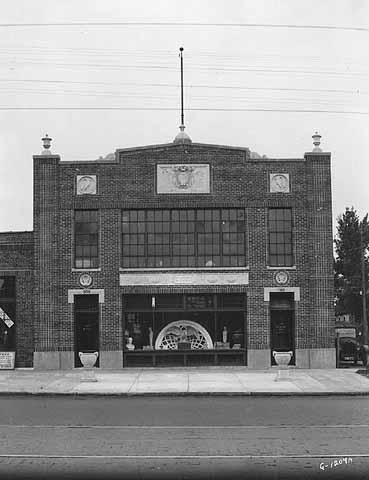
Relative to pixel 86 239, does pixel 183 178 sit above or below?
above

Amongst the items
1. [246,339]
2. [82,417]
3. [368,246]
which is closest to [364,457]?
[82,417]

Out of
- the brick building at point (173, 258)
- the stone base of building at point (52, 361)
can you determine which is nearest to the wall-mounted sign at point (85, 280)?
the brick building at point (173, 258)

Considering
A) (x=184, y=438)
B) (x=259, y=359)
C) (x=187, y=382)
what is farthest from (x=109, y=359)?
(x=184, y=438)

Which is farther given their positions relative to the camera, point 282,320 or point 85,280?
point 282,320

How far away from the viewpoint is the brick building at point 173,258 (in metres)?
28.7

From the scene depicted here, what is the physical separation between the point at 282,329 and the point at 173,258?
17.0ft

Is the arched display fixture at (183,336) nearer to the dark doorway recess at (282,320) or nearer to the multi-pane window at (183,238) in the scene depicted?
the multi-pane window at (183,238)

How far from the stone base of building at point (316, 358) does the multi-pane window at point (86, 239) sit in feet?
29.0

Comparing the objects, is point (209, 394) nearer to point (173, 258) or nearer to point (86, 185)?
point (173, 258)

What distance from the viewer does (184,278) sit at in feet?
94.7

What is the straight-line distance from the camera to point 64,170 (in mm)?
29141

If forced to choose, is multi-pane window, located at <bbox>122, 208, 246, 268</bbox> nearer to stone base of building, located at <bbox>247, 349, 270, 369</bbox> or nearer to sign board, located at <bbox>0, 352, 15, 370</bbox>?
stone base of building, located at <bbox>247, 349, 270, 369</bbox>

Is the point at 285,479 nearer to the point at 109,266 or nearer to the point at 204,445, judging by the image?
the point at 204,445

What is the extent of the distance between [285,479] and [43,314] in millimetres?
23355
